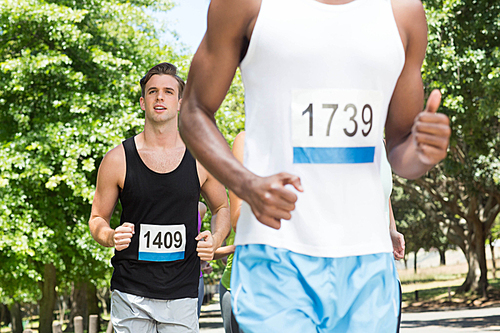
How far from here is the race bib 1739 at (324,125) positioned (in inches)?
77.5

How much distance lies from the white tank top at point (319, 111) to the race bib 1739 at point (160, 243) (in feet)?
7.87

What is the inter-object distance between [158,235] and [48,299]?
17.9 m

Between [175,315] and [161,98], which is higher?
[161,98]

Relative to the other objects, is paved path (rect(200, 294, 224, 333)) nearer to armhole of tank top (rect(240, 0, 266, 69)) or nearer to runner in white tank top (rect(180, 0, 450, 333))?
runner in white tank top (rect(180, 0, 450, 333))

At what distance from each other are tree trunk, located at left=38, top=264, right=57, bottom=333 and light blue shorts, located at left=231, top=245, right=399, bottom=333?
19.7m

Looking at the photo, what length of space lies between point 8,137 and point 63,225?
2.68 metres

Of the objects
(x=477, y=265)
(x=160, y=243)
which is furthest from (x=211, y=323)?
(x=160, y=243)

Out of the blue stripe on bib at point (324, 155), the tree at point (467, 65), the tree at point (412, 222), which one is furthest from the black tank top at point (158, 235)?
the tree at point (412, 222)

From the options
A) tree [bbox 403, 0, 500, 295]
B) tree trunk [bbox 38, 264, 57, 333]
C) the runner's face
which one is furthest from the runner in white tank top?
tree trunk [bbox 38, 264, 57, 333]

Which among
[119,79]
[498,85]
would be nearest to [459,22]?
[498,85]

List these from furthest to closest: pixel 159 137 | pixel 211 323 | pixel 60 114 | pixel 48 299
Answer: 1. pixel 211 323
2. pixel 48 299
3. pixel 60 114
4. pixel 159 137

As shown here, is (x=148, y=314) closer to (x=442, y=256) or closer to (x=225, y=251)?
(x=225, y=251)

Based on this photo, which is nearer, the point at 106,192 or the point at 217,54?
the point at 217,54

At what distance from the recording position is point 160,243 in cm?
434
